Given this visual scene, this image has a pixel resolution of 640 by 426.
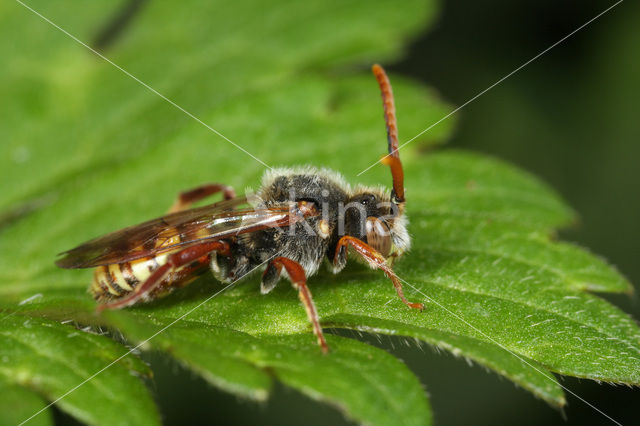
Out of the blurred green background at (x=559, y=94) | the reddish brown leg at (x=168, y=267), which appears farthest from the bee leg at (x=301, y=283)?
the blurred green background at (x=559, y=94)

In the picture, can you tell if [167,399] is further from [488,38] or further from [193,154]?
[488,38]

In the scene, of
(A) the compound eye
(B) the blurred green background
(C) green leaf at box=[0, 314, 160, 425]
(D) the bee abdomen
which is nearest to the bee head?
(A) the compound eye

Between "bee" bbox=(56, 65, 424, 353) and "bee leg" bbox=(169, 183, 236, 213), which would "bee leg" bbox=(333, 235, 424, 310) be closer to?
"bee" bbox=(56, 65, 424, 353)

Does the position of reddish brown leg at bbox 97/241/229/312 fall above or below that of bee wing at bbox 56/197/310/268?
below

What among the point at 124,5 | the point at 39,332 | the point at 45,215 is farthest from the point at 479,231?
the point at 124,5

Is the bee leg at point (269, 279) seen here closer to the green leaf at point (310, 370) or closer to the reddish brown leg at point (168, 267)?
the reddish brown leg at point (168, 267)

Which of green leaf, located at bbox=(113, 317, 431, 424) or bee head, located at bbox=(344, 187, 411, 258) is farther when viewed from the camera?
bee head, located at bbox=(344, 187, 411, 258)

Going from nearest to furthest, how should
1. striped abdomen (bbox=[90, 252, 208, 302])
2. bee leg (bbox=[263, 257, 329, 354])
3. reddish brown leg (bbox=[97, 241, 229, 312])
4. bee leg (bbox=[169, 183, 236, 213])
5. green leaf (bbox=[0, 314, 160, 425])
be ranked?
green leaf (bbox=[0, 314, 160, 425]) < bee leg (bbox=[263, 257, 329, 354]) < reddish brown leg (bbox=[97, 241, 229, 312]) < striped abdomen (bbox=[90, 252, 208, 302]) < bee leg (bbox=[169, 183, 236, 213])

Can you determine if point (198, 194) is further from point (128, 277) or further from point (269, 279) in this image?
point (269, 279)
